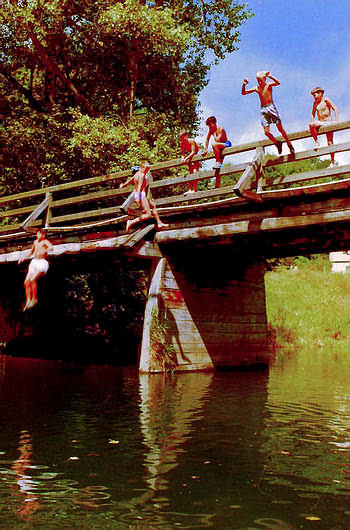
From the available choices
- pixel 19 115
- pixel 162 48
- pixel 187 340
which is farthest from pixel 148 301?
pixel 19 115

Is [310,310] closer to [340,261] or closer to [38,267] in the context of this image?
[340,261]

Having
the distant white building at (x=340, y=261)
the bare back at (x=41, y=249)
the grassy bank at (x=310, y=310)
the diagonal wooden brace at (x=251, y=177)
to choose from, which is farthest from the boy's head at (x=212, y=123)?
the distant white building at (x=340, y=261)

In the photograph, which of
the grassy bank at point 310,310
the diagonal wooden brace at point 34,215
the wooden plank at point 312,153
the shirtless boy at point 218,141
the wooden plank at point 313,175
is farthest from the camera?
the grassy bank at point 310,310

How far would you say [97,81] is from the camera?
2595 cm

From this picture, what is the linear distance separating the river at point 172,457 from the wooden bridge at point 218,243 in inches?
117

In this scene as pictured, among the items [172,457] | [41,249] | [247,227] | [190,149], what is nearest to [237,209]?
[247,227]

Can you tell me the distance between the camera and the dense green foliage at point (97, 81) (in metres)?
22.8

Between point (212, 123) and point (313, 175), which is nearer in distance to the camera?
point (313, 175)

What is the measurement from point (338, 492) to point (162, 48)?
→ 2067 cm

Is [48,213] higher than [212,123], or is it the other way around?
[212,123]

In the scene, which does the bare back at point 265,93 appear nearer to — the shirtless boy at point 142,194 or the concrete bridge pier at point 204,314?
the shirtless boy at point 142,194

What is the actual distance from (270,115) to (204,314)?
19.4ft

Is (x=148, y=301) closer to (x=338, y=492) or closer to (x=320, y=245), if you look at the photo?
(x=320, y=245)

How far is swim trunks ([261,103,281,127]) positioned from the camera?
1266 centimetres
